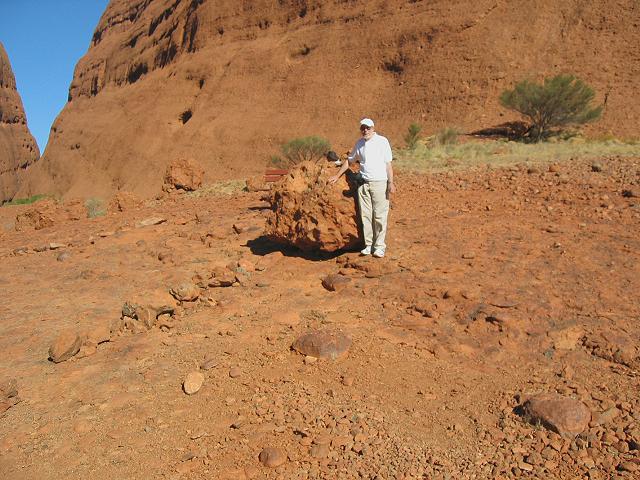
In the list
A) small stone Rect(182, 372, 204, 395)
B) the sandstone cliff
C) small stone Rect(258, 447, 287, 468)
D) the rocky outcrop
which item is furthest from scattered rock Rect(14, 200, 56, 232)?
the rocky outcrop

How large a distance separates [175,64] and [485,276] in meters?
30.4

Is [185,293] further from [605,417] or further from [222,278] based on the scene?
[605,417]

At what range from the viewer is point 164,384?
3.13 metres

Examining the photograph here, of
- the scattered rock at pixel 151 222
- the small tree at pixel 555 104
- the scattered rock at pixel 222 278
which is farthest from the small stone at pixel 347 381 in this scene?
the small tree at pixel 555 104

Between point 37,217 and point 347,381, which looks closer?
point 347,381

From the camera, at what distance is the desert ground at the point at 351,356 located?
2.44m

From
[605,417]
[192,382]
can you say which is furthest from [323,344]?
[605,417]

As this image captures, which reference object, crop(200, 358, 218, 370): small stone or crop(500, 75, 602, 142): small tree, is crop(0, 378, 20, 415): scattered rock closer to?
crop(200, 358, 218, 370): small stone

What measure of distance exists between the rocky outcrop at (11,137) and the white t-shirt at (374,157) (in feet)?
146

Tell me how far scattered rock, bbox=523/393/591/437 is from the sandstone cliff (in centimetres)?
1544

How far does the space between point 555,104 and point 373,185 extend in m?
12.5

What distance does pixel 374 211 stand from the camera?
4719mm

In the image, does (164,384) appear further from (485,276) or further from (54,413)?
(485,276)

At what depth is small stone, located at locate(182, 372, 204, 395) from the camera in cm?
304
